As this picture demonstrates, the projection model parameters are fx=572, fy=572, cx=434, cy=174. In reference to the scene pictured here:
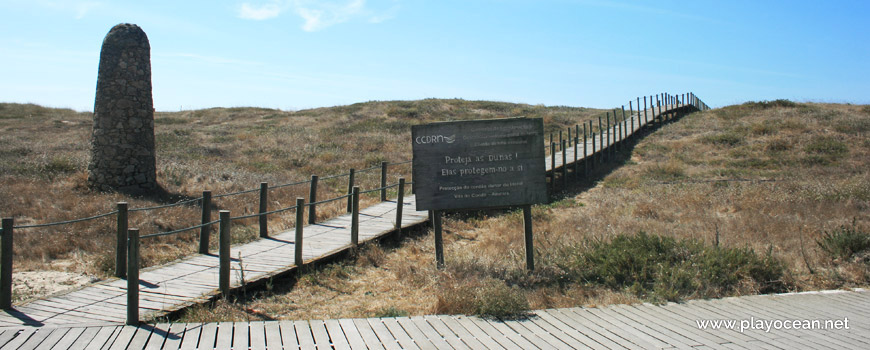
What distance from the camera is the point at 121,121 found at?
1424 centimetres

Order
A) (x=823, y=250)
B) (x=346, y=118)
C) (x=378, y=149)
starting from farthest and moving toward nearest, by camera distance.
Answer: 1. (x=346, y=118)
2. (x=378, y=149)
3. (x=823, y=250)

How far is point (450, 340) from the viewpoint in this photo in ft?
15.6

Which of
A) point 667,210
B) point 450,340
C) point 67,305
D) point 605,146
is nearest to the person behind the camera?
point 450,340

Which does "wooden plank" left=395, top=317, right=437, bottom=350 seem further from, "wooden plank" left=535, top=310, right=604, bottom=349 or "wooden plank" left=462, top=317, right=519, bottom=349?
"wooden plank" left=535, top=310, right=604, bottom=349

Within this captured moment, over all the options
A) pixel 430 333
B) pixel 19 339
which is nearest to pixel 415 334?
pixel 430 333

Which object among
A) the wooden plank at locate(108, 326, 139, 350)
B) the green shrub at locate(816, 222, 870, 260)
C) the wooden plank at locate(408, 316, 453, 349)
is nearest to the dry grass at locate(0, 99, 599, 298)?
the wooden plank at locate(108, 326, 139, 350)

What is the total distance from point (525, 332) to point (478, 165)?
3260mm

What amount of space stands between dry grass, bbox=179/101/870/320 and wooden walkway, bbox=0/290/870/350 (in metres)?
0.56

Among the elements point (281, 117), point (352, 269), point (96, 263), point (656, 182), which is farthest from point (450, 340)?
→ point (281, 117)

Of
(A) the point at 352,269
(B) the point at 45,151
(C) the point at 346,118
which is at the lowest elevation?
(A) the point at 352,269

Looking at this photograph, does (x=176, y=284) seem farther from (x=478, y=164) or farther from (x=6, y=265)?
(x=478, y=164)

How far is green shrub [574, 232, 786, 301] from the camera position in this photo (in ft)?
20.9

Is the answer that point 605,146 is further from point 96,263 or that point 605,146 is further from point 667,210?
point 96,263

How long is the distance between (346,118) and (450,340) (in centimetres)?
3419
